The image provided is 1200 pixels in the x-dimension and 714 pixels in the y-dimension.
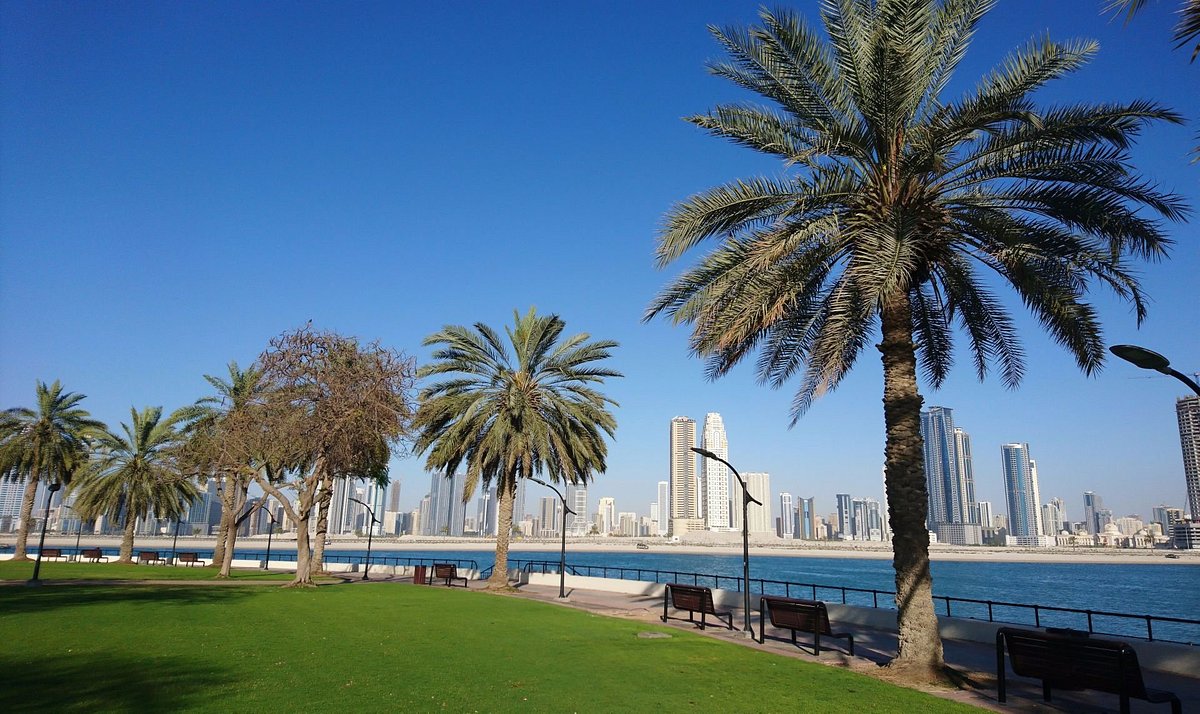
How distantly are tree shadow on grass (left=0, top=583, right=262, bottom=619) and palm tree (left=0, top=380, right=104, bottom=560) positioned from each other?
778 inches

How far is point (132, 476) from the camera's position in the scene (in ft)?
136

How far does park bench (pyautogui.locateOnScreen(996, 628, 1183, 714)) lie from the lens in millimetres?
8164

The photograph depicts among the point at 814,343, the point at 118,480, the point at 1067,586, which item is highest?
the point at 814,343

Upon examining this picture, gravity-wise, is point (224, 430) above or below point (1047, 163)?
below

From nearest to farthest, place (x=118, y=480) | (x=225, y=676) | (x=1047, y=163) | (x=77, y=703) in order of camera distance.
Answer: (x=77, y=703), (x=225, y=676), (x=1047, y=163), (x=118, y=480)

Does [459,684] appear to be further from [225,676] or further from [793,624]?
[793,624]

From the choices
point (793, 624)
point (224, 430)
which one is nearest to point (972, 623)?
point (793, 624)

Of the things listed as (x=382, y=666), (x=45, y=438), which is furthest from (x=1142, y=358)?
(x=45, y=438)

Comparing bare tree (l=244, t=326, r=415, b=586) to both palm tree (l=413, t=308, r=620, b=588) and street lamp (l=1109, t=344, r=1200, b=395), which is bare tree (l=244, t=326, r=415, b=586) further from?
street lamp (l=1109, t=344, r=1200, b=395)

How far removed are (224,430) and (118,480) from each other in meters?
18.3

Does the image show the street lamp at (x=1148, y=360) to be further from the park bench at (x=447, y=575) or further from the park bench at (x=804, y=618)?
the park bench at (x=447, y=575)

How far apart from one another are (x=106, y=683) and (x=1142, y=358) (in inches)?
491

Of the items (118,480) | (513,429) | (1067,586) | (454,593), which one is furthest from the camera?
(1067,586)

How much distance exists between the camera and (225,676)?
343 inches
